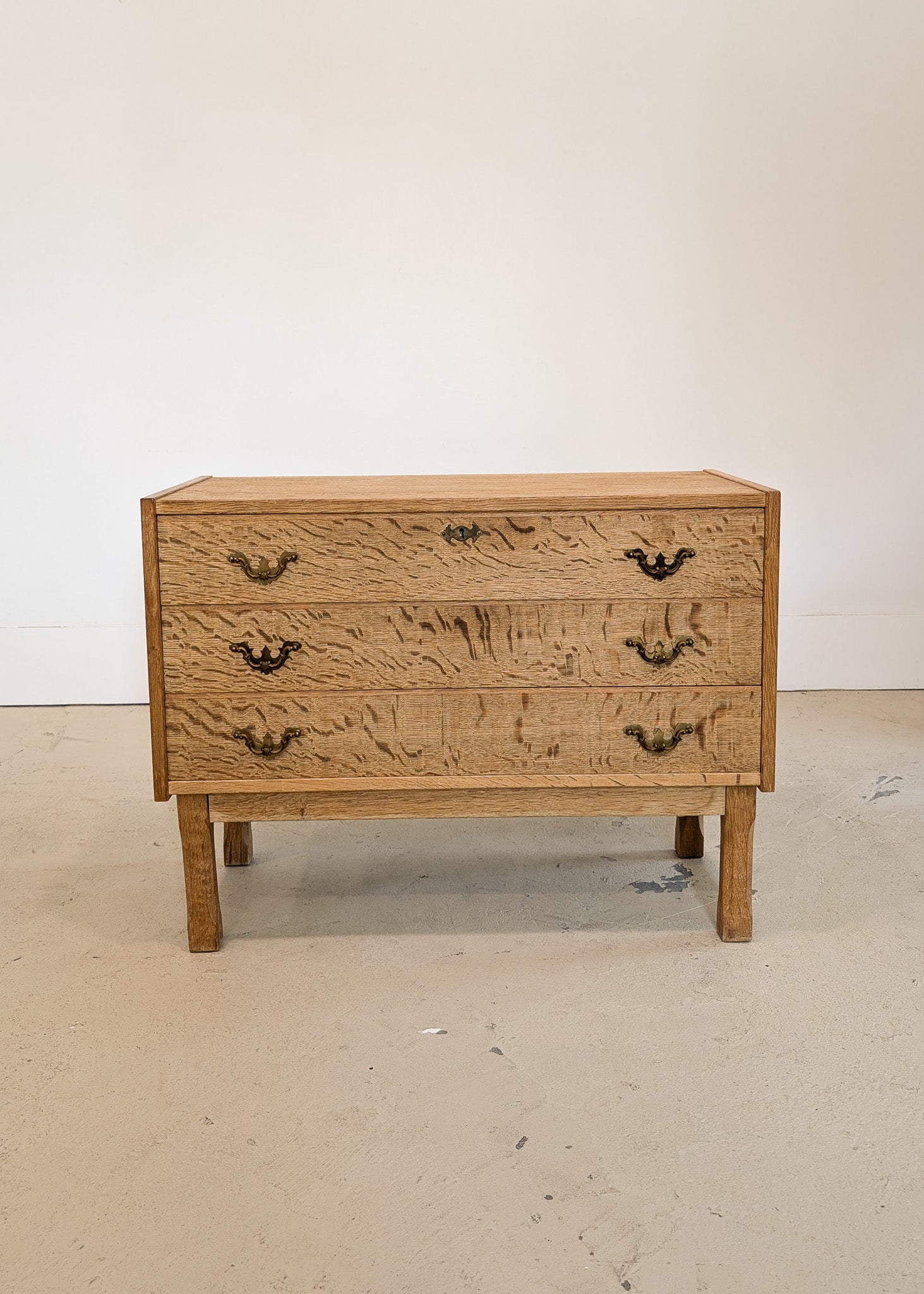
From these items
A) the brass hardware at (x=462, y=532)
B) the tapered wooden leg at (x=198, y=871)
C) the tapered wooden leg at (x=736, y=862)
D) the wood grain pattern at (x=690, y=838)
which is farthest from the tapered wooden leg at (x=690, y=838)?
the tapered wooden leg at (x=198, y=871)

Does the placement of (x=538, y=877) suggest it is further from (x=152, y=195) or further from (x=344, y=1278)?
(x=152, y=195)

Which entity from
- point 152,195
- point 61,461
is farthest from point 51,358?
point 152,195

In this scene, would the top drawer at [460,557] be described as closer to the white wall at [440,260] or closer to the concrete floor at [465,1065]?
the concrete floor at [465,1065]

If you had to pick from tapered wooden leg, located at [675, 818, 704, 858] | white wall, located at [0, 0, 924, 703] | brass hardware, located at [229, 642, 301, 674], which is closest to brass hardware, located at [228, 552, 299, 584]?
brass hardware, located at [229, 642, 301, 674]

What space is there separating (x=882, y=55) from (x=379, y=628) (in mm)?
2447

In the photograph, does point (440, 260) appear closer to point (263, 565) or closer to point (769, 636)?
point (263, 565)

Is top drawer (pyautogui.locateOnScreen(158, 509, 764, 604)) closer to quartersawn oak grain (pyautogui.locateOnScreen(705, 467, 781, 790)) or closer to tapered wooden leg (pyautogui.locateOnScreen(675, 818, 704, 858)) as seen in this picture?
quartersawn oak grain (pyautogui.locateOnScreen(705, 467, 781, 790))

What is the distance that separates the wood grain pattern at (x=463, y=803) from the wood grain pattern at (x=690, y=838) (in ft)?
1.16

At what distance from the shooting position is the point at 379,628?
1657 mm

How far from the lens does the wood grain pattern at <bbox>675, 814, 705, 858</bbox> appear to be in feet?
6.81

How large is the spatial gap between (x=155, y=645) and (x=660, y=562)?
2.51 ft

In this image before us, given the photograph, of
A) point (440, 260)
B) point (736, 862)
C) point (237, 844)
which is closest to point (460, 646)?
point (736, 862)

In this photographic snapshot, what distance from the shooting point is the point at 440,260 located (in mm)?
3053

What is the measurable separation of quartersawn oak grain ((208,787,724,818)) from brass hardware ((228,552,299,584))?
13.5 inches
